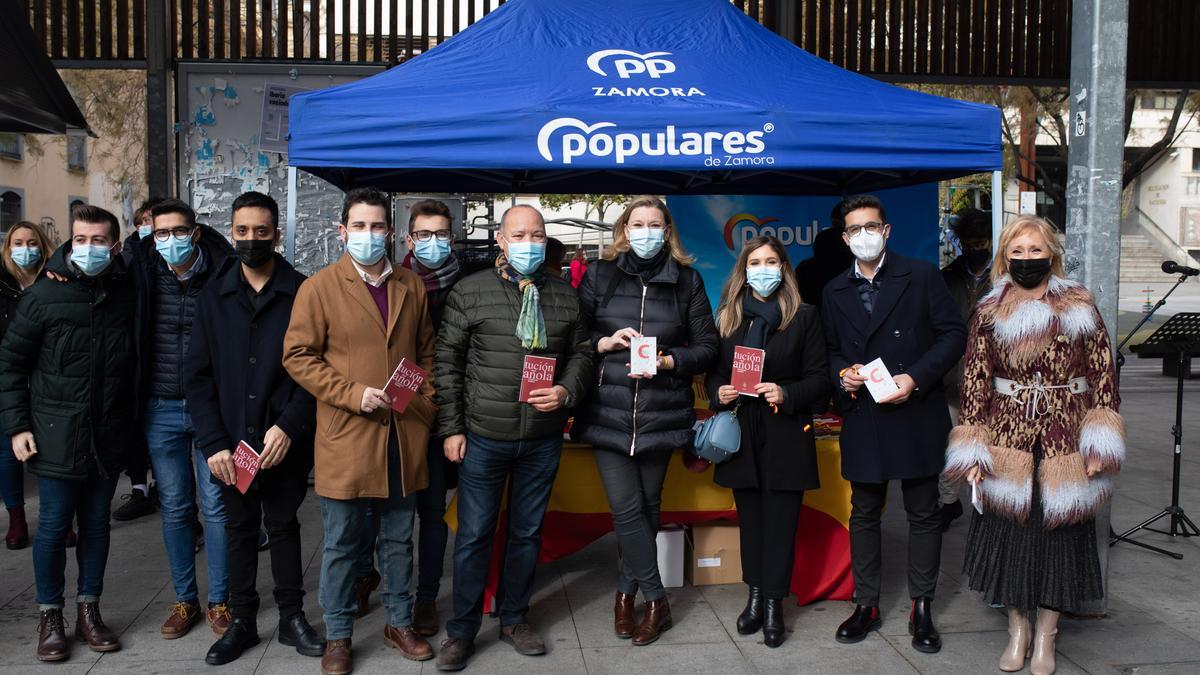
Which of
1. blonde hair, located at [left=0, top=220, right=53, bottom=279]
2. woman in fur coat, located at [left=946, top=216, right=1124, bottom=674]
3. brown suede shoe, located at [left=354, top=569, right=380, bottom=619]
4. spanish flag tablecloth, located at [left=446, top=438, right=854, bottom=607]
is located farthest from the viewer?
blonde hair, located at [left=0, top=220, right=53, bottom=279]

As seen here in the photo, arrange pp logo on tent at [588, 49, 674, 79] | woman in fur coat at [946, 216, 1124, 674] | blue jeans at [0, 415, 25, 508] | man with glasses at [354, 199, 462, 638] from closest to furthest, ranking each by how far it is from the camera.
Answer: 1. woman in fur coat at [946, 216, 1124, 674]
2. man with glasses at [354, 199, 462, 638]
3. pp logo on tent at [588, 49, 674, 79]
4. blue jeans at [0, 415, 25, 508]

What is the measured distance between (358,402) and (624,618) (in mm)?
1630

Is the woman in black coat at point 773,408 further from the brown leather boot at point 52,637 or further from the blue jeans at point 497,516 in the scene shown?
the brown leather boot at point 52,637

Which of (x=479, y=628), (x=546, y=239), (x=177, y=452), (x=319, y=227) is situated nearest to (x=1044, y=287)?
(x=546, y=239)

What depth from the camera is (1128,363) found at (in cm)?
1781

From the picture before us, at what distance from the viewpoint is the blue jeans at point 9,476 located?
623cm

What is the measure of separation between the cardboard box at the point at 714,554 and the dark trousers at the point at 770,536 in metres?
0.63

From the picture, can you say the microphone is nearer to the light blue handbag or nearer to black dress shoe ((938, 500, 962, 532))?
black dress shoe ((938, 500, 962, 532))

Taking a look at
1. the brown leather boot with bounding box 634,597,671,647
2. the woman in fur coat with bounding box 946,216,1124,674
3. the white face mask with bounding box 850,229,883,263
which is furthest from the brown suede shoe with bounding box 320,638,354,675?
the white face mask with bounding box 850,229,883,263

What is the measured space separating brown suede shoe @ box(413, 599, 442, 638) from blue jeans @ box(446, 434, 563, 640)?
34 centimetres

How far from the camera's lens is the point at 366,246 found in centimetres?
422

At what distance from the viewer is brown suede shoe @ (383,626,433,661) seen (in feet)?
14.5

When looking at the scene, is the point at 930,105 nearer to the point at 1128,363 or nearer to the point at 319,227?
the point at 319,227

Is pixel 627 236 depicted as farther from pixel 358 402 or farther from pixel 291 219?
pixel 291 219
